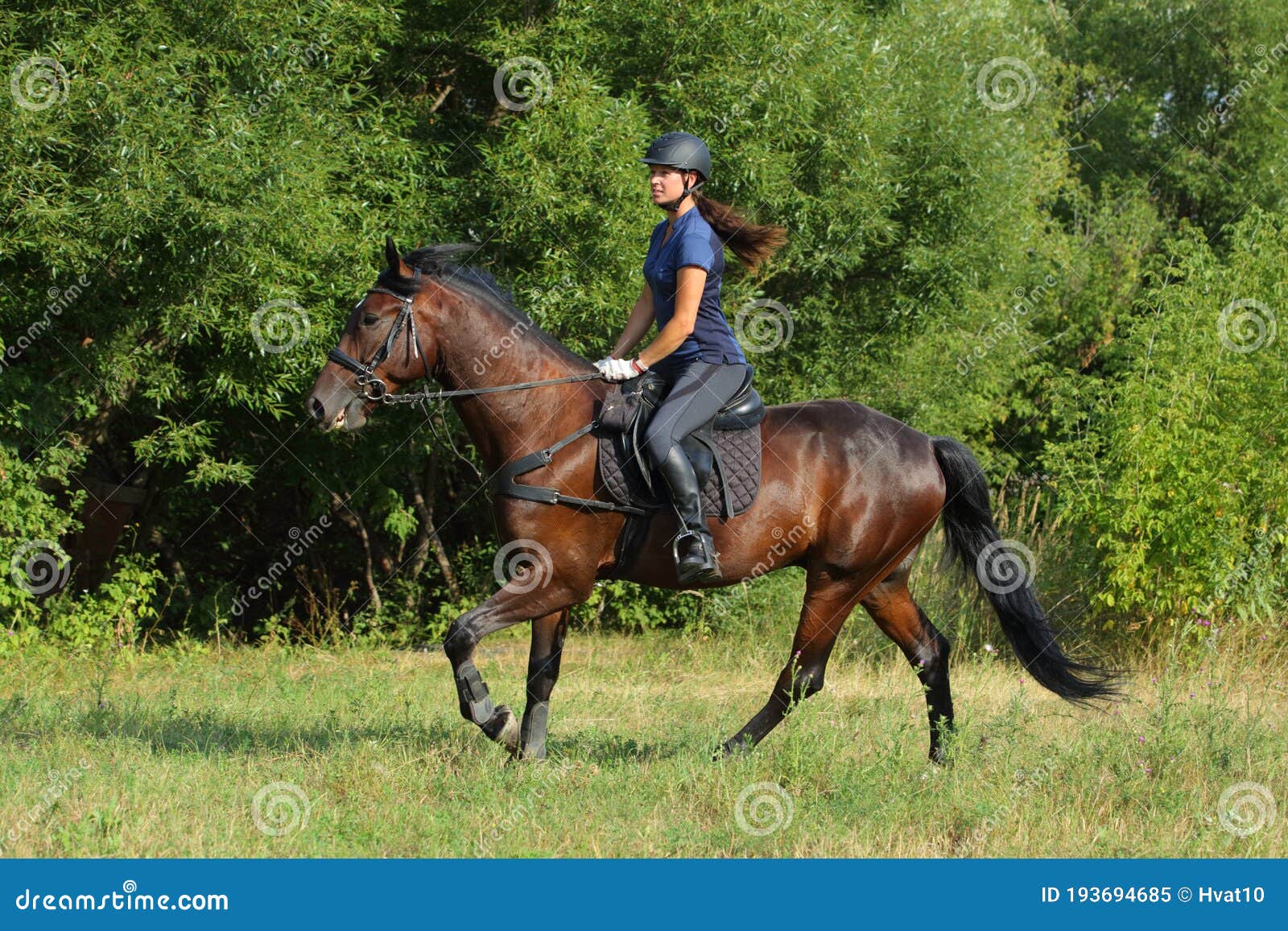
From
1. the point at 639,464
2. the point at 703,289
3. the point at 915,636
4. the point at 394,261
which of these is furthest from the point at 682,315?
the point at 915,636

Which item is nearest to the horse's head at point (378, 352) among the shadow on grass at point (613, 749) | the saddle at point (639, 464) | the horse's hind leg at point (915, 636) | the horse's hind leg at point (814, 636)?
the saddle at point (639, 464)

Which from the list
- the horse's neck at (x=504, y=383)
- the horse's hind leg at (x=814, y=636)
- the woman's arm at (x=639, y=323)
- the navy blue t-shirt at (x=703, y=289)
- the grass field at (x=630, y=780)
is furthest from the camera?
the horse's hind leg at (x=814, y=636)

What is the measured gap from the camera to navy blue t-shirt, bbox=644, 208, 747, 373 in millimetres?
6277

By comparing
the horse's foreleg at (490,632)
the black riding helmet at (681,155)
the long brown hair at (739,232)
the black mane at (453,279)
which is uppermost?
the black riding helmet at (681,155)

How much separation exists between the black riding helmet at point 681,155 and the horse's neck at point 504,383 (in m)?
1.02

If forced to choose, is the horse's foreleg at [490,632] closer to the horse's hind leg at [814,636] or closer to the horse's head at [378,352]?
the horse's head at [378,352]

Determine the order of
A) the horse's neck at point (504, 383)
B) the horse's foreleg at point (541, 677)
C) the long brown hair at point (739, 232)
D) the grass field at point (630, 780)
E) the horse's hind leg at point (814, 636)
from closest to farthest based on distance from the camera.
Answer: the grass field at point (630, 780), the horse's neck at point (504, 383), the long brown hair at point (739, 232), the horse's foreleg at point (541, 677), the horse's hind leg at point (814, 636)

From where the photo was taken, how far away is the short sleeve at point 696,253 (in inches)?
245

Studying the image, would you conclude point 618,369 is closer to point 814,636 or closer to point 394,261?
point 394,261

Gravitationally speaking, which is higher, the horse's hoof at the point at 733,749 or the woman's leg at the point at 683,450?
the woman's leg at the point at 683,450

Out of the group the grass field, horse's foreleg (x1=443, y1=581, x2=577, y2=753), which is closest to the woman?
horse's foreleg (x1=443, y1=581, x2=577, y2=753)

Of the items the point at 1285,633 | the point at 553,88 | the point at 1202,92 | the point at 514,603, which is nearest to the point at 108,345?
the point at 553,88

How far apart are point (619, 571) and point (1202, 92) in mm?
25908

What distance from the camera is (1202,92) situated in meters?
27.8
